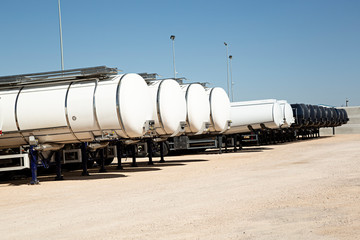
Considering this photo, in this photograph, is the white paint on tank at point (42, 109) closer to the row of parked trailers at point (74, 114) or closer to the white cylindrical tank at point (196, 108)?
the row of parked trailers at point (74, 114)

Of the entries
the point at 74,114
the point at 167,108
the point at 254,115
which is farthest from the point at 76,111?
the point at 254,115

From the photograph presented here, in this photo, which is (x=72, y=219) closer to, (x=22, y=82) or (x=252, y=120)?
(x=22, y=82)

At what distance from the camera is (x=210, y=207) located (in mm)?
8977

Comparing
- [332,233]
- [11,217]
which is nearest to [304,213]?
[332,233]

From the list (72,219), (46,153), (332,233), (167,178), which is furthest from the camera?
(46,153)

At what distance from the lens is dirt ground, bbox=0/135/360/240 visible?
22.6ft

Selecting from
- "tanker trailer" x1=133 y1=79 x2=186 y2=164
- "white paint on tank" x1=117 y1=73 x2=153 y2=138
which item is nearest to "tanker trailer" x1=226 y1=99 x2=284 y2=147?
"tanker trailer" x1=133 y1=79 x2=186 y2=164

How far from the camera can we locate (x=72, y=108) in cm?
1532

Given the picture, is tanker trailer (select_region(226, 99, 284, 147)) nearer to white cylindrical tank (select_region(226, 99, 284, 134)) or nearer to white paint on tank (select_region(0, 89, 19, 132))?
white cylindrical tank (select_region(226, 99, 284, 134))

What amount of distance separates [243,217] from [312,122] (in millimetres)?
35803

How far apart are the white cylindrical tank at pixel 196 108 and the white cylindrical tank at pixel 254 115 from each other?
25.8 feet

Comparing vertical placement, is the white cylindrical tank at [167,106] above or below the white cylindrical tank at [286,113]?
above

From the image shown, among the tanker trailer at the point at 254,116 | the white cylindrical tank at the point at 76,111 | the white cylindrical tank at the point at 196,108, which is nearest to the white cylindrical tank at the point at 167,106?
the white cylindrical tank at the point at 196,108

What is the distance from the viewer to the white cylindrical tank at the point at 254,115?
98.3 feet
